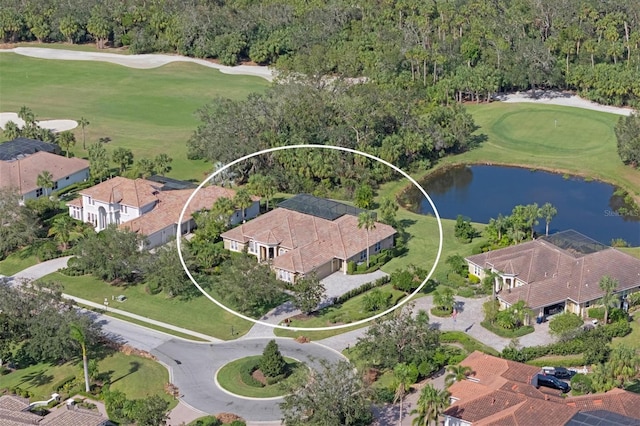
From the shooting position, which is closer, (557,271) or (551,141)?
(557,271)

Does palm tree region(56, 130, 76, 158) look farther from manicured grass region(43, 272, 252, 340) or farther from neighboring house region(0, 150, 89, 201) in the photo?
manicured grass region(43, 272, 252, 340)

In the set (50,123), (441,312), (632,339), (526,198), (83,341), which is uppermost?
(50,123)

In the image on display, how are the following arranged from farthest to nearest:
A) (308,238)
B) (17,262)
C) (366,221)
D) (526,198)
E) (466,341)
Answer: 1. (526,198)
2. (17,262)
3. (308,238)
4. (366,221)
5. (466,341)

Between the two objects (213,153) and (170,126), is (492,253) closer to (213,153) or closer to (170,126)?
(213,153)

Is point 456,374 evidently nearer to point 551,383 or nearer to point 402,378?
point 402,378

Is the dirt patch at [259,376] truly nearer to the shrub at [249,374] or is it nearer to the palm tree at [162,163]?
the shrub at [249,374]

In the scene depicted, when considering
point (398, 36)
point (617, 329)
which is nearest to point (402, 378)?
point (617, 329)

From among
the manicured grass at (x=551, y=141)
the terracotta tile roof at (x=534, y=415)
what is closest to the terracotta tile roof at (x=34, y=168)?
the manicured grass at (x=551, y=141)
